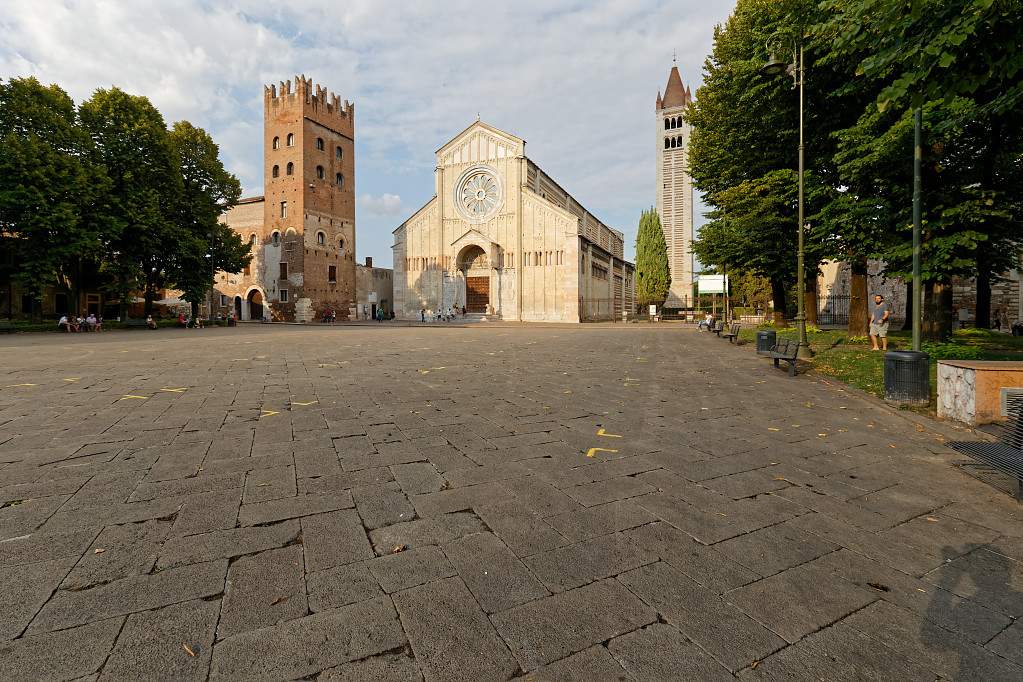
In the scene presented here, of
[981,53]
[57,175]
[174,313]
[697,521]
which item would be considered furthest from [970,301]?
[174,313]

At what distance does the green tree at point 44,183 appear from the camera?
72.8 ft

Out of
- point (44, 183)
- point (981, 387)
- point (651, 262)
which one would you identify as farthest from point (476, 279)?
point (981, 387)

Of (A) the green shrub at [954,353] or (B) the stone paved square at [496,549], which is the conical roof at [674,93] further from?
(B) the stone paved square at [496,549]

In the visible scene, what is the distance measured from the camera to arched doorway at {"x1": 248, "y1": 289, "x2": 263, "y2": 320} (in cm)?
4841

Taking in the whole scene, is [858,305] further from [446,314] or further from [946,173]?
A: [446,314]

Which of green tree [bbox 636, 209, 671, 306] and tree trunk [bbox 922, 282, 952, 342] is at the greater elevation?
green tree [bbox 636, 209, 671, 306]

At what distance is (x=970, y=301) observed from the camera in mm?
26719

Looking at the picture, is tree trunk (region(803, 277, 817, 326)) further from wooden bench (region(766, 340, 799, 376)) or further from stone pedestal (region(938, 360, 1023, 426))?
stone pedestal (region(938, 360, 1023, 426))

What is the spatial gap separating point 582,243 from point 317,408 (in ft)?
132

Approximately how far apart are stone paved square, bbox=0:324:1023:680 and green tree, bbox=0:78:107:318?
24673 millimetres

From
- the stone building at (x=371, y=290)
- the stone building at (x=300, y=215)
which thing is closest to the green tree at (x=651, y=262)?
the stone building at (x=371, y=290)

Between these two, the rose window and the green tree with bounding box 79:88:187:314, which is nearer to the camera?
the green tree with bounding box 79:88:187:314

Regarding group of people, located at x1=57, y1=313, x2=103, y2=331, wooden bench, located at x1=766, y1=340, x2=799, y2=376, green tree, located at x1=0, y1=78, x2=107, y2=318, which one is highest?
green tree, located at x1=0, y1=78, x2=107, y2=318

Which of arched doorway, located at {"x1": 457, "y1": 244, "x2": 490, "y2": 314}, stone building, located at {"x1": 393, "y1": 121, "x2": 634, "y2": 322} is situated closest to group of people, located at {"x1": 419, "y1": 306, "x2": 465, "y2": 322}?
stone building, located at {"x1": 393, "y1": 121, "x2": 634, "y2": 322}
